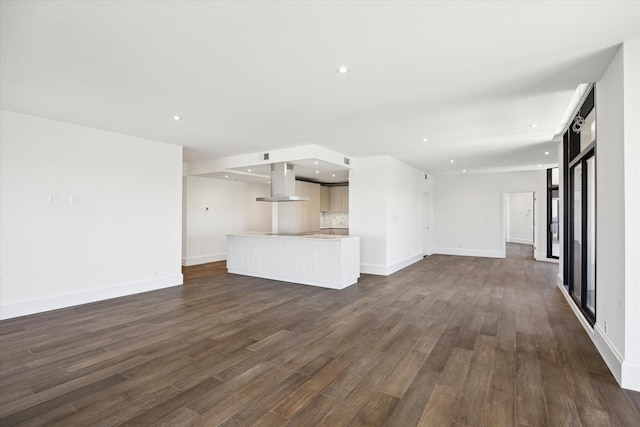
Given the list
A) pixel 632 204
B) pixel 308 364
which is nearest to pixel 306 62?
pixel 308 364

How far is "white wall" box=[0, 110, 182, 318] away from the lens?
158 inches

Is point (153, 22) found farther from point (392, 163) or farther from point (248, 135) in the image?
point (392, 163)

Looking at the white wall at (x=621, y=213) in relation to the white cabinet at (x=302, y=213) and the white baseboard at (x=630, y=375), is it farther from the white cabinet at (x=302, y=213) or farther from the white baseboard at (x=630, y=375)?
the white cabinet at (x=302, y=213)

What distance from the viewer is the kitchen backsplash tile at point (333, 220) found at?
11.8 metres

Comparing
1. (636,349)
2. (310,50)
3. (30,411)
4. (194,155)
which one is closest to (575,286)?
(636,349)

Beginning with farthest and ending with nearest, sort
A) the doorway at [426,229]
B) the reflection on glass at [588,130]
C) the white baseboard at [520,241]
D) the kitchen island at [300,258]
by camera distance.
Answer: the white baseboard at [520,241]
the doorway at [426,229]
the kitchen island at [300,258]
the reflection on glass at [588,130]

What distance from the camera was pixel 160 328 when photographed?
3.68 meters

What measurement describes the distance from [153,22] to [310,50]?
43.7 inches

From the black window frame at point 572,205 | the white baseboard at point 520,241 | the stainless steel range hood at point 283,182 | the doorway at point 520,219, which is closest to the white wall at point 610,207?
the black window frame at point 572,205

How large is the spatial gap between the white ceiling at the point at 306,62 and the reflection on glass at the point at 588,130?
320 mm

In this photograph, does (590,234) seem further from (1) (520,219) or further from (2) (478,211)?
(1) (520,219)

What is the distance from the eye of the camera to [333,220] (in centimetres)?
1191

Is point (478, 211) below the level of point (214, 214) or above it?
above

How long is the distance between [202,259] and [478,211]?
859 cm
